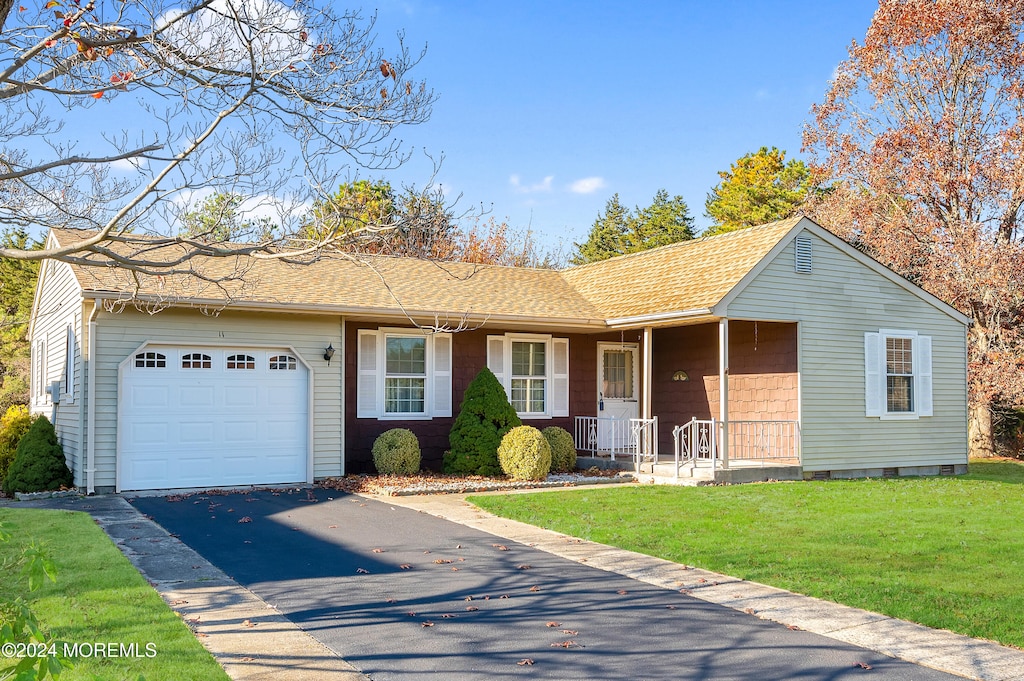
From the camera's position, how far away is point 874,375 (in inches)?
669

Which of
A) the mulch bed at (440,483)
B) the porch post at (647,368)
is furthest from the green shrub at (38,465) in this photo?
the porch post at (647,368)

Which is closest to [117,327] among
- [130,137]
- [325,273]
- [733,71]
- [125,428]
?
[125,428]

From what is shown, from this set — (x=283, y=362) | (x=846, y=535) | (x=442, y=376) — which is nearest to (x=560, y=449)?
(x=442, y=376)

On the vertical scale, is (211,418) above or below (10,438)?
above

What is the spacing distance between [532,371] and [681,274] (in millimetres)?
3512

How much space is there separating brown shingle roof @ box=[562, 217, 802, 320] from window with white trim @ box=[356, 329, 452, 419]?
3.55 meters

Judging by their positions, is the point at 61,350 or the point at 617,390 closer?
the point at 61,350

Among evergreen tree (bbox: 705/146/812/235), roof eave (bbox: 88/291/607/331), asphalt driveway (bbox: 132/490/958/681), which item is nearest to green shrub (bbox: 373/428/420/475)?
roof eave (bbox: 88/291/607/331)

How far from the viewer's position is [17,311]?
26031 mm

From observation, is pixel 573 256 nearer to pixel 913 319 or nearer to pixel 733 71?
pixel 733 71

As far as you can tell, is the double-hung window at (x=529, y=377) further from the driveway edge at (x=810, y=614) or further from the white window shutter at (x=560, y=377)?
the driveway edge at (x=810, y=614)

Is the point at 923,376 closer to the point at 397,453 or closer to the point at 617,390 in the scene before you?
the point at 617,390

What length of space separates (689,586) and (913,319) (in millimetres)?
12182

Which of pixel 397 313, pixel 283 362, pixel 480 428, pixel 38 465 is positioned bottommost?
pixel 38 465
